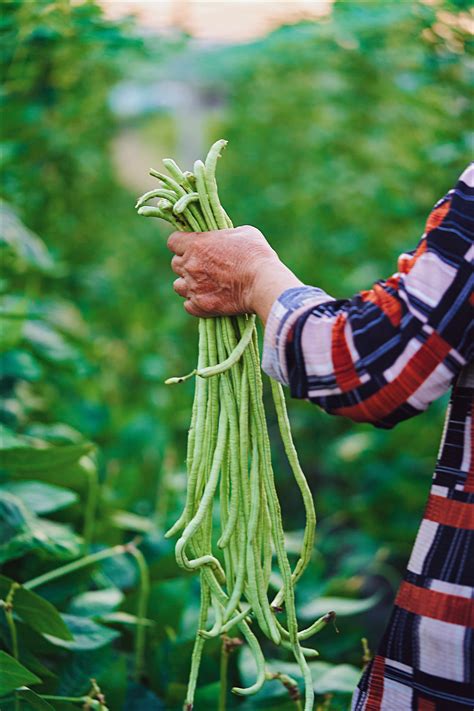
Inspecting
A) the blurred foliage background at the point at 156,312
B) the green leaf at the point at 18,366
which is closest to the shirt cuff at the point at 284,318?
the blurred foliage background at the point at 156,312

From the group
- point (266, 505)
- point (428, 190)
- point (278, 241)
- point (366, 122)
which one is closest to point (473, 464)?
point (266, 505)

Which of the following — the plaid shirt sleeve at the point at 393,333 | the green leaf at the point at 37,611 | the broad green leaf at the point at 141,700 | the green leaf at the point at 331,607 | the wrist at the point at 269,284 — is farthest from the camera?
the green leaf at the point at 331,607

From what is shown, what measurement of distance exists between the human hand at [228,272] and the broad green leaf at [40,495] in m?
0.79

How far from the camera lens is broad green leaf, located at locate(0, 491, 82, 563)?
1826mm

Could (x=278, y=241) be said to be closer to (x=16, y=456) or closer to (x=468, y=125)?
(x=468, y=125)

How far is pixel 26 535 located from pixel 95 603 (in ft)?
0.94

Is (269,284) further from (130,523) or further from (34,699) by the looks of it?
(130,523)

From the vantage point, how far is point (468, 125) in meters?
3.09

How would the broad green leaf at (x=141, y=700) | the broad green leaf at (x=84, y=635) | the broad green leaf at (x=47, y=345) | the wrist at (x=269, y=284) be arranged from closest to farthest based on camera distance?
1. the wrist at (x=269, y=284)
2. the broad green leaf at (x=84, y=635)
3. the broad green leaf at (x=141, y=700)
4. the broad green leaf at (x=47, y=345)

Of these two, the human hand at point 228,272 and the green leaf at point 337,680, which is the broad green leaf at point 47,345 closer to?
the green leaf at point 337,680

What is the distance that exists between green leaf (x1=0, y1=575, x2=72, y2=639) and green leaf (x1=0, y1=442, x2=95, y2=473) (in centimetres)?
35

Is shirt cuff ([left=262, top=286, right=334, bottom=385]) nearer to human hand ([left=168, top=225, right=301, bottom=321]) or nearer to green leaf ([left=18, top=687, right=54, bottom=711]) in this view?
human hand ([left=168, top=225, right=301, bottom=321])

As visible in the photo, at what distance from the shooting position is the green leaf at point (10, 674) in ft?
4.73

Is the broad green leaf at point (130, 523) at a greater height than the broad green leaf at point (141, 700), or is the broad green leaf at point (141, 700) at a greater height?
the broad green leaf at point (141, 700)
